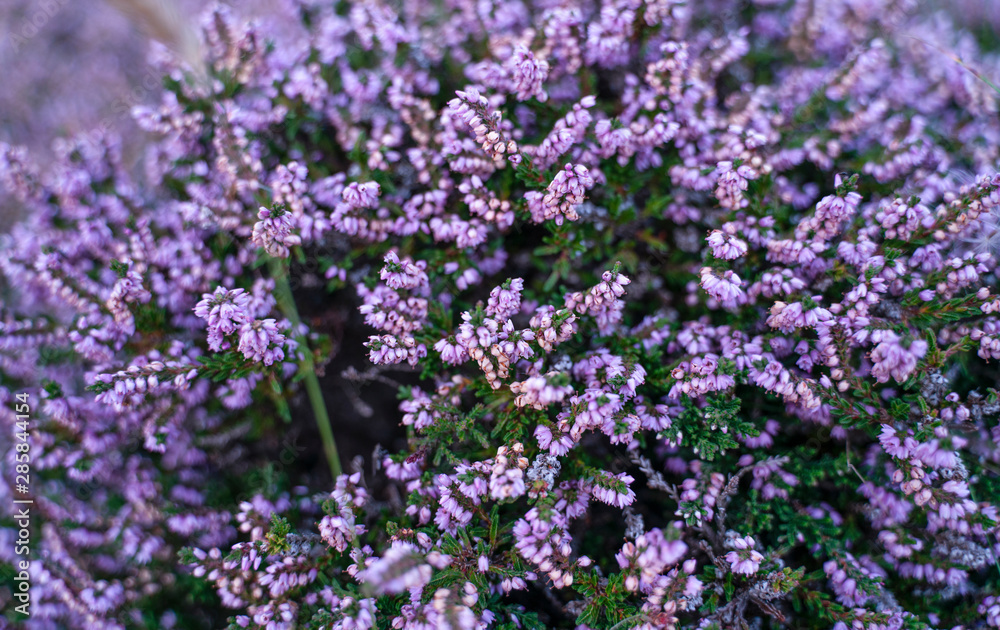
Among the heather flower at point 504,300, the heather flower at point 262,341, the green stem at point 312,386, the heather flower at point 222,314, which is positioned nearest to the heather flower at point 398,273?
the heather flower at point 504,300

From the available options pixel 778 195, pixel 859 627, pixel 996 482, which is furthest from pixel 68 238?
pixel 996 482

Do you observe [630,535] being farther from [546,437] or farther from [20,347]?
[20,347]

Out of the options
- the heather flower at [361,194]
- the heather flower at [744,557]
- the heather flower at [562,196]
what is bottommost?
the heather flower at [744,557]

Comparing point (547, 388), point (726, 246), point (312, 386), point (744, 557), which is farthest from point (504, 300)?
point (312, 386)

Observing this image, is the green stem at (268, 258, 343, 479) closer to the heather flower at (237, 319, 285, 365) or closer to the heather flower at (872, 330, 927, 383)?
the heather flower at (237, 319, 285, 365)

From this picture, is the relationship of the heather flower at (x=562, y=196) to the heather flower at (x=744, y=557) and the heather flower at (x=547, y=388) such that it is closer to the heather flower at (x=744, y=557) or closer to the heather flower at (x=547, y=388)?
the heather flower at (x=547, y=388)

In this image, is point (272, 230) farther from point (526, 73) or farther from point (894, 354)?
point (894, 354)
